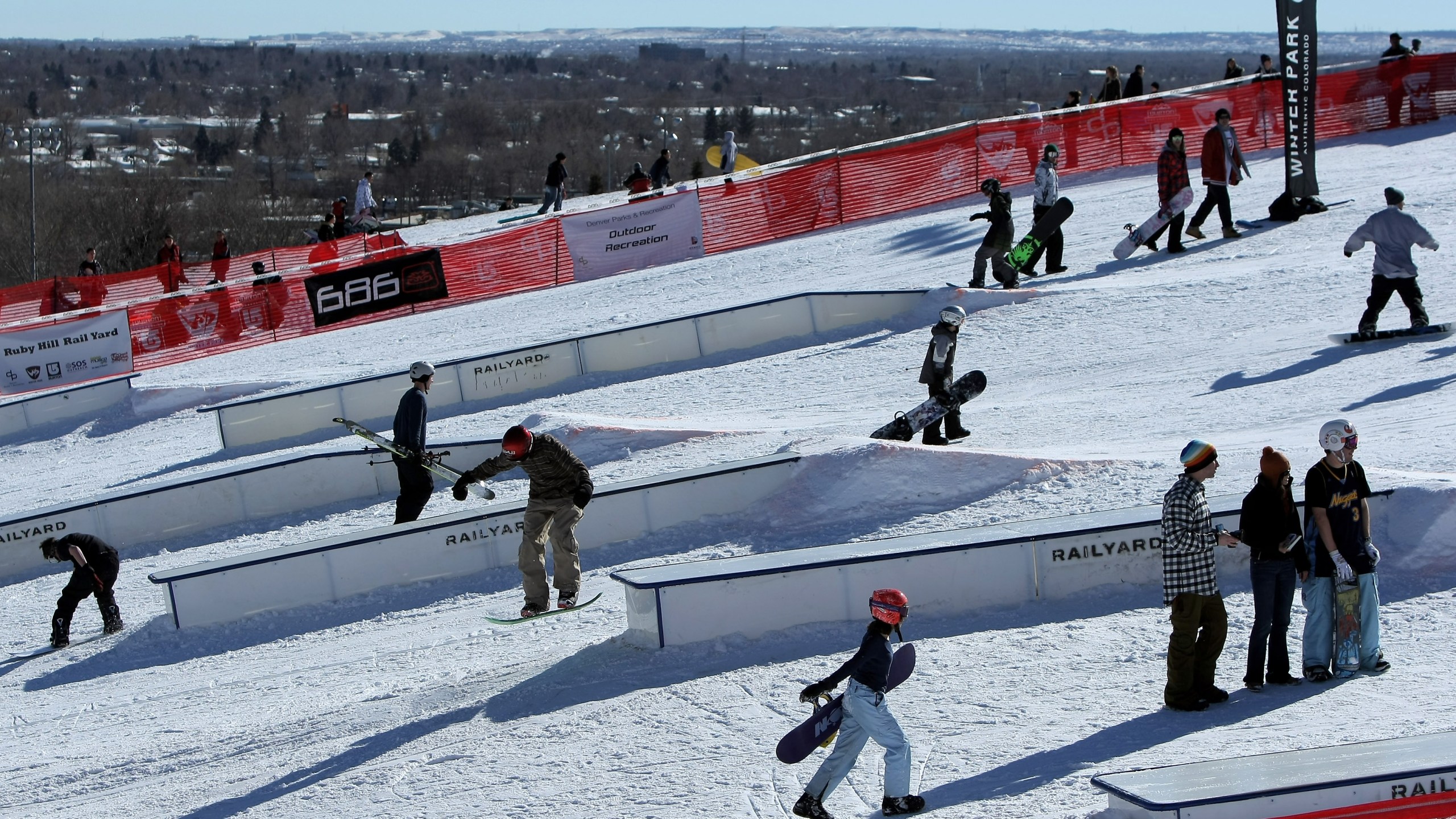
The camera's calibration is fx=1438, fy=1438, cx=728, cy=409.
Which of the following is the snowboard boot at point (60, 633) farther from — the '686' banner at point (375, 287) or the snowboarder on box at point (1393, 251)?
the '686' banner at point (375, 287)

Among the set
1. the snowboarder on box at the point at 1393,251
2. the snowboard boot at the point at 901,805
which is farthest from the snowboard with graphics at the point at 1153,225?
the snowboard boot at the point at 901,805

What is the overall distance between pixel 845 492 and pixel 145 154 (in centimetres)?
12595

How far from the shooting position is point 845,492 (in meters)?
11.2

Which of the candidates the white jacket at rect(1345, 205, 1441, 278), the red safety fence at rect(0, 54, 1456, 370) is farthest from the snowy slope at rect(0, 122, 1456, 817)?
the red safety fence at rect(0, 54, 1456, 370)

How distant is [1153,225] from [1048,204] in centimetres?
144

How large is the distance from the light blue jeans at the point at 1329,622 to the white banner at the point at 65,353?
18067 mm

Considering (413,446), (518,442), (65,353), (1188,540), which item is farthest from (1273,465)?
(65,353)

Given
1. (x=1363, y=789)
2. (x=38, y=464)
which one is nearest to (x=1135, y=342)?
(x=1363, y=789)

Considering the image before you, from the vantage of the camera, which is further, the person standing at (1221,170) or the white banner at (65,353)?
the white banner at (65,353)

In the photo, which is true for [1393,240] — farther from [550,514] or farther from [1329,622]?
[550,514]

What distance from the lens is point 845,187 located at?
24.8 m

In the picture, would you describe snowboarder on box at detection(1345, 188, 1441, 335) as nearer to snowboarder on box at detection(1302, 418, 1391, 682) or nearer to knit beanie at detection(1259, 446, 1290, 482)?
snowboarder on box at detection(1302, 418, 1391, 682)

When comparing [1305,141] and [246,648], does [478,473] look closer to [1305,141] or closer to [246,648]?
[246,648]

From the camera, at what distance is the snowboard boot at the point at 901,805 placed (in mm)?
6309
